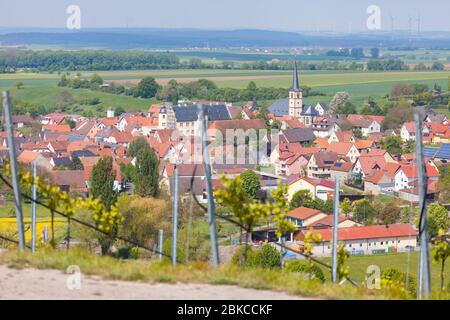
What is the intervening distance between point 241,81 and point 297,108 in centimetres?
2075

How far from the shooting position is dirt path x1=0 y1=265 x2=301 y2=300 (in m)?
4.41

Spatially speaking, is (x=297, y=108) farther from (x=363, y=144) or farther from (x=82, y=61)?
(x=82, y=61)

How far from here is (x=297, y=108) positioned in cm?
4434

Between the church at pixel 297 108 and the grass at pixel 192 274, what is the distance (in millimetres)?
37112

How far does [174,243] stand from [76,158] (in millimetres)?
22220

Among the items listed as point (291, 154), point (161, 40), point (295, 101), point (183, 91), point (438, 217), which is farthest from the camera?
point (161, 40)

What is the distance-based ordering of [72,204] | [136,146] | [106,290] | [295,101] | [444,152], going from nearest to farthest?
1. [106,290]
2. [72,204]
3. [136,146]
4. [444,152]
5. [295,101]

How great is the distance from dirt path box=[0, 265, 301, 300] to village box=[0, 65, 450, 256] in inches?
381

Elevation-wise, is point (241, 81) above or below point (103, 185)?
below

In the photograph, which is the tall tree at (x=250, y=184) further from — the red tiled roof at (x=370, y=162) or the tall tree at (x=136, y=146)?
the tall tree at (x=136, y=146)

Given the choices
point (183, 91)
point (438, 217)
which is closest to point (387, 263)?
point (438, 217)

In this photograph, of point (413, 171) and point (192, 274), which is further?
point (413, 171)

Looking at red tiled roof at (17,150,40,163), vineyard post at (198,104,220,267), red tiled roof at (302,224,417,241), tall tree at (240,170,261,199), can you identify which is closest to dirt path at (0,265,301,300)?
vineyard post at (198,104,220,267)

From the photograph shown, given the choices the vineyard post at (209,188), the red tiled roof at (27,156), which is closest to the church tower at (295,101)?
the red tiled roof at (27,156)
